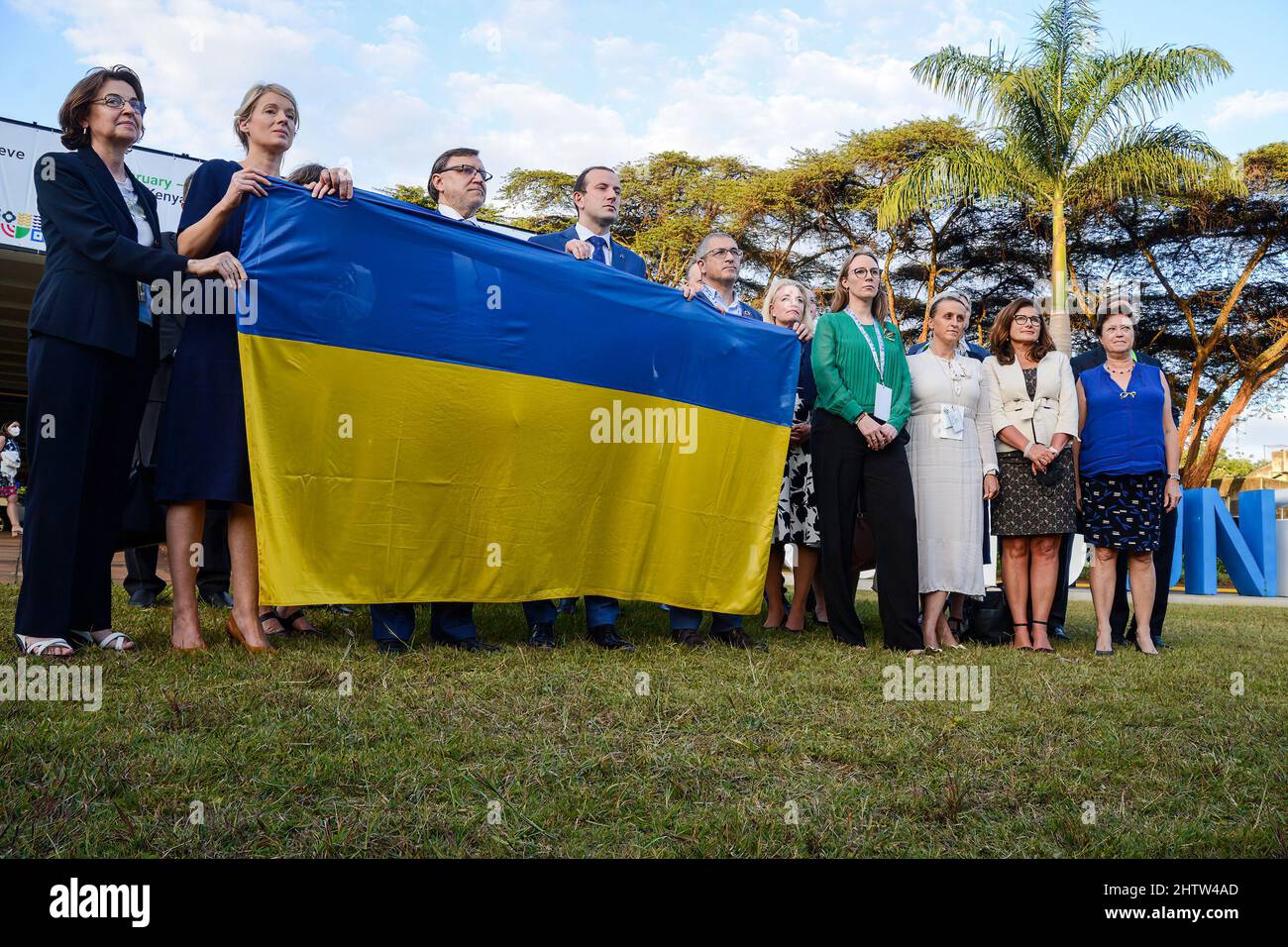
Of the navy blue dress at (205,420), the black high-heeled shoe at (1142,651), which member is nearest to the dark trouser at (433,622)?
the navy blue dress at (205,420)

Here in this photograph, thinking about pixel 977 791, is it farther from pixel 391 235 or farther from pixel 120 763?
pixel 391 235

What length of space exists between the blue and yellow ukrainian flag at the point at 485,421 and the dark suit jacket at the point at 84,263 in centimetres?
41

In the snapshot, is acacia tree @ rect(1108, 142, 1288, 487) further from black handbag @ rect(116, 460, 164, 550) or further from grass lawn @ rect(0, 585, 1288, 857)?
black handbag @ rect(116, 460, 164, 550)

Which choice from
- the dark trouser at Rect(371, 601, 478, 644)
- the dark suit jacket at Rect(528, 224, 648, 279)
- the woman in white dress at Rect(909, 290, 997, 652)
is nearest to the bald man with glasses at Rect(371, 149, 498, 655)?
the dark trouser at Rect(371, 601, 478, 644)

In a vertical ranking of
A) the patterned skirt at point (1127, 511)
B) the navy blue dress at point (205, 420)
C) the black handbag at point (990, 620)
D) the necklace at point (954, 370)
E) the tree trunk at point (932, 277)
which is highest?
the tree trunk at point (932, 277)

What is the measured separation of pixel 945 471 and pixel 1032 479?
63 centimetres

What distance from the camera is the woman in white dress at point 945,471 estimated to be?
17.0ft

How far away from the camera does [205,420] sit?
147 inches

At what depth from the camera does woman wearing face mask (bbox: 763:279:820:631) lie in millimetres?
5660

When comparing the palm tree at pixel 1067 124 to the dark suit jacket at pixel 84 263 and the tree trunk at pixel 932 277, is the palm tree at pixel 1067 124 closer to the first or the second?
the tree trunk at pixel 932 277

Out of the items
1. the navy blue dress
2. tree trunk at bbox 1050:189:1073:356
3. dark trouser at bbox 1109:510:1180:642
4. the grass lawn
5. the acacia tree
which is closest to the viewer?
the grass lawn

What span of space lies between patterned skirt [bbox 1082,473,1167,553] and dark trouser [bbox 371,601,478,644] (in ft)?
12.0
